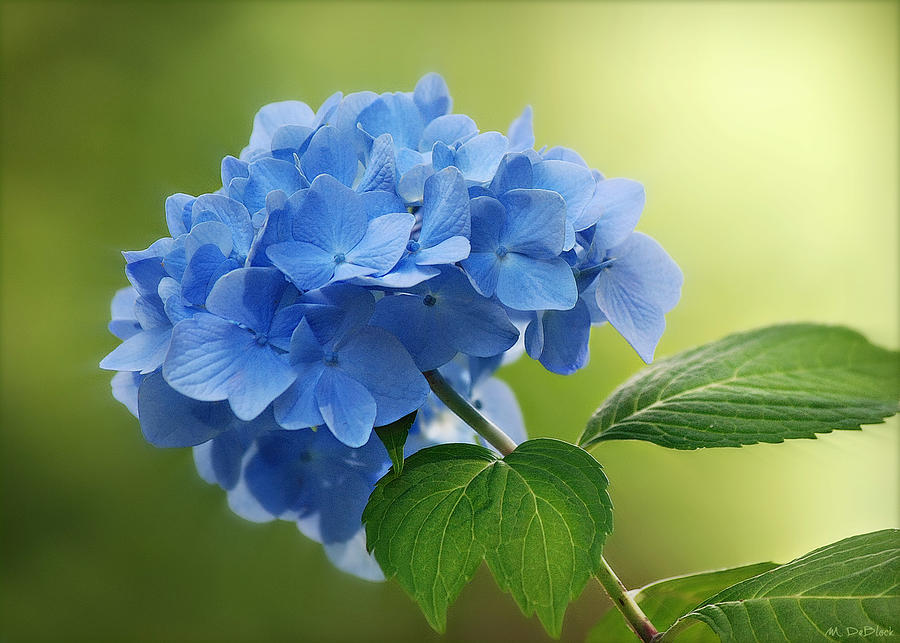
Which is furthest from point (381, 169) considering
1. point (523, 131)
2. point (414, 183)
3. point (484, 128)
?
point (484, 128)

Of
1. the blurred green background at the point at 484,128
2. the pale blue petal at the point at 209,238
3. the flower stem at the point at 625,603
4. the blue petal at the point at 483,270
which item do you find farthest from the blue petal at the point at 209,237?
the blurred green background at the point at 484,128

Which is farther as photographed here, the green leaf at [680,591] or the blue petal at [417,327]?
the green leaf at [680,591]

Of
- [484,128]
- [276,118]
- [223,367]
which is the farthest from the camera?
[484,128]

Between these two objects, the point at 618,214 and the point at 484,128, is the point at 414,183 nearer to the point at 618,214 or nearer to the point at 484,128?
the point at 618,214

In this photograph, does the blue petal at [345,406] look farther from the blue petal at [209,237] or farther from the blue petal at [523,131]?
the blue petal at [523,131]

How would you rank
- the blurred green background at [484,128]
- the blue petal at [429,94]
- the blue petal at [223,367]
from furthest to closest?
the blurred green background at [484,128] < the blue petal at [429,94] < the blue petal at [223,367]

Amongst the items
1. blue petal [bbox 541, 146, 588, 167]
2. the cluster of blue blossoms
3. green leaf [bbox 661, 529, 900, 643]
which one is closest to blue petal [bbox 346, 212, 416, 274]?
the cluster of blue blossoms
